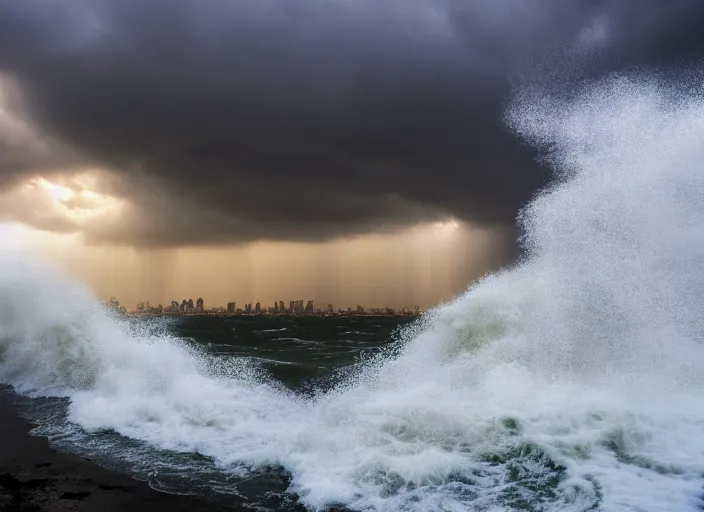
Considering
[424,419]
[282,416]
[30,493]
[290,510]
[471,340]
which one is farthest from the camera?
[471,340]

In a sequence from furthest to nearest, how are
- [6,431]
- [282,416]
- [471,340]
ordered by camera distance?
[471,340] < [282,416] < [6,431]

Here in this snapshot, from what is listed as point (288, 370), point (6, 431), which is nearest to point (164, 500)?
point (6, 431)

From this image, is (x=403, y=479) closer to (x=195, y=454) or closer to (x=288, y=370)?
(x=195, y=454)

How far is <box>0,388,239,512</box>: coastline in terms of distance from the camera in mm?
6801

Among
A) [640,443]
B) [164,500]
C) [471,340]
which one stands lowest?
[164,500]

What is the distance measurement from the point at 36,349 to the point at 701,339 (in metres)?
19.8

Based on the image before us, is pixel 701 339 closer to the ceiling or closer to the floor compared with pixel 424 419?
closer to the ceiling

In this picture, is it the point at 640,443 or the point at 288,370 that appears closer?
the point at 640,443

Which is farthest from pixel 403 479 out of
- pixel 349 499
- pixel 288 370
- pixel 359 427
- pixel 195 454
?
pixel 288 370

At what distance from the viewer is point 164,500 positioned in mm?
7051

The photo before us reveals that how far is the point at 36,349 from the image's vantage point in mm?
17047

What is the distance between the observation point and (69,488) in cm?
745

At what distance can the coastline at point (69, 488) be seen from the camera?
6.80 metres

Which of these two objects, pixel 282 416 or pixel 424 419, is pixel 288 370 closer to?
pixel 282 416
